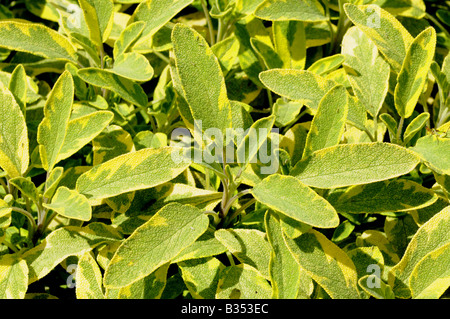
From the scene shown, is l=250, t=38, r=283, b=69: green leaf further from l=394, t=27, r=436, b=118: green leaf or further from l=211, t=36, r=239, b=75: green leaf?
l=394, t=27, r=436, b=118: green leaf

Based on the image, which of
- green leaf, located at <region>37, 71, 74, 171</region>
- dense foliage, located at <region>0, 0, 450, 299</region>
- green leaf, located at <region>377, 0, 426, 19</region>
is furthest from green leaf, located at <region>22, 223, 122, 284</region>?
green leaf, located at <region>377, 0, 426, 19</region>

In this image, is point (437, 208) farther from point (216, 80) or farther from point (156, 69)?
point (156, 69)

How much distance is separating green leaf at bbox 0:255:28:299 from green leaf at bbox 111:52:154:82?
1.36ft

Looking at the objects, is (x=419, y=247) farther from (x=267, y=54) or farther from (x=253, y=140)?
(x=267, y=54)

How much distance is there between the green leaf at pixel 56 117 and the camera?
91 centimetres

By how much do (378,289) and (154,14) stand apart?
2.39 ft

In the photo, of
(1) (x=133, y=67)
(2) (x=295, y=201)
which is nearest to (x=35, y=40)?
(1) (x=133, y=67)

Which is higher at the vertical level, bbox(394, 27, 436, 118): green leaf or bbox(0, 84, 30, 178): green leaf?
bbox(394, 27, 436, 118): green leaf

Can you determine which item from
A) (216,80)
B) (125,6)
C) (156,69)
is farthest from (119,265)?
(125,6)

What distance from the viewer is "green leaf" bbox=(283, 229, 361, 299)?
2.90 feet

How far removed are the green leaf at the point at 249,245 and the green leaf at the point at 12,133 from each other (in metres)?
0.40

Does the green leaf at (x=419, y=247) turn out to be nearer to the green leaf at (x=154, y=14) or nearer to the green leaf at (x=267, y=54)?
the green leaf at (x=267, y=54)

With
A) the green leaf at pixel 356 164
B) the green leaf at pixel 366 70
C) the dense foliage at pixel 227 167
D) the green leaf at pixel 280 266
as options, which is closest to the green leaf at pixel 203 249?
the dense foliage at pixel 227 167
